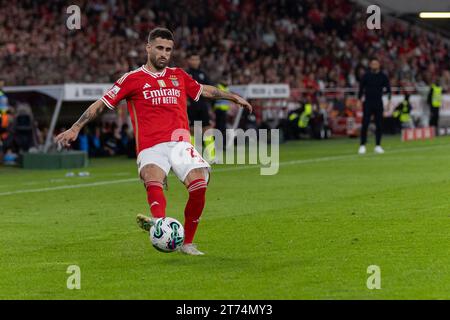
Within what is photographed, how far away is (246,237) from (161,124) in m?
1.86

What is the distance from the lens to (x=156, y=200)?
1095cm

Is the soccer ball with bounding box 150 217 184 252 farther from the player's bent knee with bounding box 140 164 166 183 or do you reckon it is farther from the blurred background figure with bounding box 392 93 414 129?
the blurred background figure with bounding box 392 93 414 129

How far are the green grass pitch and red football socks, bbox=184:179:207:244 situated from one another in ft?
0.93

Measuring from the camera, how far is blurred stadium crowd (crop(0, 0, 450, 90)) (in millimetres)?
33094

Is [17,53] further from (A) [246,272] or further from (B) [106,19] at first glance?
(A) [246,272]

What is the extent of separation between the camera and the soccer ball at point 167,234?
1042 cm

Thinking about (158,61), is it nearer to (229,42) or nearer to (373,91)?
(373,91)

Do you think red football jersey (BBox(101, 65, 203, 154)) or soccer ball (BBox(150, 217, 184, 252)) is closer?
soccer ball (BBox(150, 217, 184, 252))

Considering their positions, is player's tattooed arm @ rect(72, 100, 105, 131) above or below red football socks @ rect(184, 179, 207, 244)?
above

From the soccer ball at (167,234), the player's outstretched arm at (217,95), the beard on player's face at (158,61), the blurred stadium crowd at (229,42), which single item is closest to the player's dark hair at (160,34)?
the beard on player's face at (158,61)

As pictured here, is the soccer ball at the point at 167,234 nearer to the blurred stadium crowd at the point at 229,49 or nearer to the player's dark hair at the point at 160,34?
the player's dark hair at the point at 160,34

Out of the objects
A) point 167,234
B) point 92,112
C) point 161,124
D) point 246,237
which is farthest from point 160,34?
point 246,237

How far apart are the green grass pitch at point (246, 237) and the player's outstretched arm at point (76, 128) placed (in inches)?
44.2

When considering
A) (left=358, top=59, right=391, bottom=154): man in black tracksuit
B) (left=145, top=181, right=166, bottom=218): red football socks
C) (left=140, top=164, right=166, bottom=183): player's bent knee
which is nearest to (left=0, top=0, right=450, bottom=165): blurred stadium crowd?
(left=358, top=59, right=391, bottom=154): man in black tracksuit
